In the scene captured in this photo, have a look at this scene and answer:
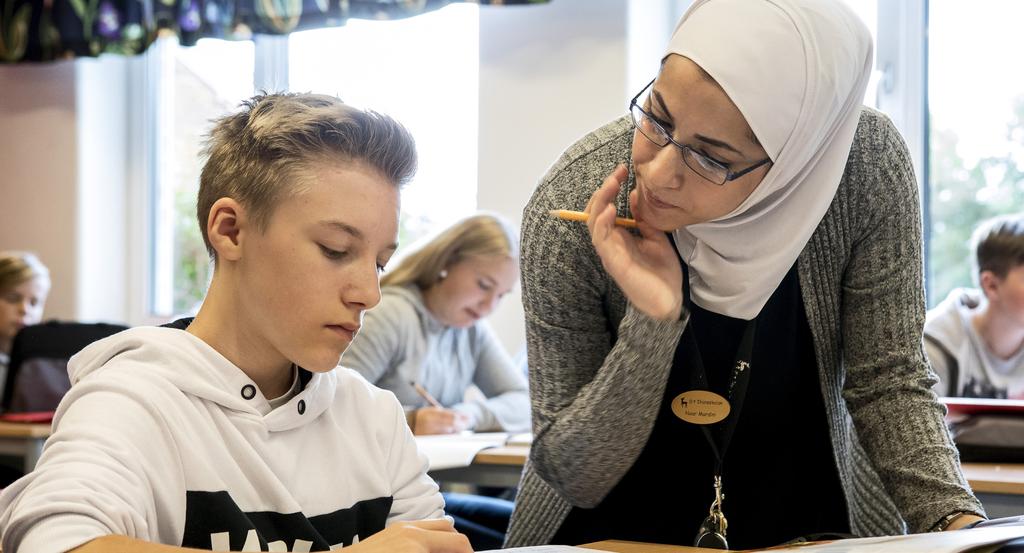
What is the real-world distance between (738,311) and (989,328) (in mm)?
2116

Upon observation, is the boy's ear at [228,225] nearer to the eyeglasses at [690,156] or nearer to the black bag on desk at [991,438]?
the eyeglasses at [690,156]

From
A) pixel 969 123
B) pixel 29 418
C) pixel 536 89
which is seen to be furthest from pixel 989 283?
pixel 29 418

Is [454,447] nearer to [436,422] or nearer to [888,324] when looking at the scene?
[436,422]

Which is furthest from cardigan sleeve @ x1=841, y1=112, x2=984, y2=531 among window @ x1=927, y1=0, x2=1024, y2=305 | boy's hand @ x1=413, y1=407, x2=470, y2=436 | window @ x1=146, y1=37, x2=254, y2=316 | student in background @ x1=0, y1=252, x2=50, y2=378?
window @ x1=146, y1=37, x2=254, y2=316

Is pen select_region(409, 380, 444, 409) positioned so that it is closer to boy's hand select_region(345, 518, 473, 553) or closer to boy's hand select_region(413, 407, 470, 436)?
boy's hand select_region(413, 407, 470, 436)

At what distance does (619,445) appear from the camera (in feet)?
4.46

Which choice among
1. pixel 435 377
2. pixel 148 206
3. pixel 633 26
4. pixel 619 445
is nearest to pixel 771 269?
pixel 619 445

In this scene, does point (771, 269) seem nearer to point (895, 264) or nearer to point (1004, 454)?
point (895, 264)

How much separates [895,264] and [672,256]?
29 cm

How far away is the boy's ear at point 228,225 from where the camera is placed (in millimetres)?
1165

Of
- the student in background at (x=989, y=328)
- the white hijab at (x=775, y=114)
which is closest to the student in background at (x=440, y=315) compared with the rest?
the student in background at (x=989, y=328)

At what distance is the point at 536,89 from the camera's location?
3.71m

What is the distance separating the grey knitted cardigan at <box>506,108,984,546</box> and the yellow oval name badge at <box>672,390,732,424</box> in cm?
5

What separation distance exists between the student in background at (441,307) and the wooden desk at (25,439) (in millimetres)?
921
